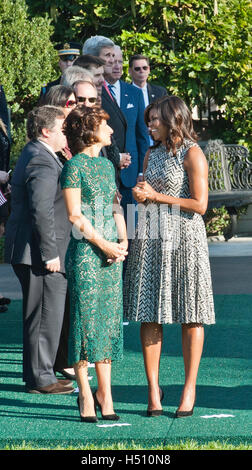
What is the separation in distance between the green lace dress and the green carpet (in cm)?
44

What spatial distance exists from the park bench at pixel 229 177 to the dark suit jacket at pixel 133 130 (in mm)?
6183

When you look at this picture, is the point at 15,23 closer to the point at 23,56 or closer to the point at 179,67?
the point at 23,56

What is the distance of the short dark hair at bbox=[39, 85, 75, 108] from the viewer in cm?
632

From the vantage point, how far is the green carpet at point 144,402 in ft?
16.6

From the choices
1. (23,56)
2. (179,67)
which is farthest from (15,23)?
(179,67)

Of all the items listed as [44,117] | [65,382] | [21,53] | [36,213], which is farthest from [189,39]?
[36,213]

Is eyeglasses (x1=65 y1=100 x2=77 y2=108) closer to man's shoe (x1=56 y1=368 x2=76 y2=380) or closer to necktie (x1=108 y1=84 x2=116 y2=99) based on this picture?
necktie (x1=108 y1=84 x2=116 y2=99)

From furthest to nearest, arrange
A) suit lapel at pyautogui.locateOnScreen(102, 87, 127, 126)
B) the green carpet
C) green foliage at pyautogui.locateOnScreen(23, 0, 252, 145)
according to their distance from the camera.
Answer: green foliage at pyautogui.locateOnScreen(23, 0, 252, 145), suit lapel at pyautogui.locateOnScreen(102, 87, 127, 126), the green carpet

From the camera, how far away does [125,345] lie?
25.0 feet

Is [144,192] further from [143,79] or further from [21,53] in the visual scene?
[21,53]

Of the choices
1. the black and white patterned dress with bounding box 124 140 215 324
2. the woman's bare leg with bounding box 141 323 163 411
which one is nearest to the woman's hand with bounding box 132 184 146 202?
the black and white patterned dress with bounding box 124 140 215 324

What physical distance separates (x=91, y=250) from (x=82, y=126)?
69 cm

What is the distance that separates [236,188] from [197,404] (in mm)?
9575

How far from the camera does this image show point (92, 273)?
17.3ft
